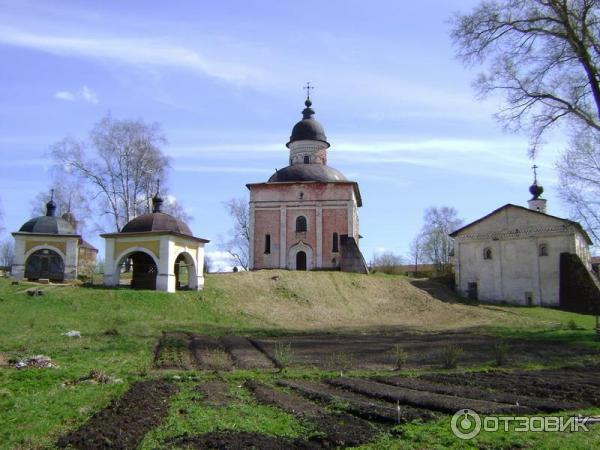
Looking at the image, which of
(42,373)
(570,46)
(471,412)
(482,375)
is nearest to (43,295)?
(42,373)

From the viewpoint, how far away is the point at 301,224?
3834 centimetres

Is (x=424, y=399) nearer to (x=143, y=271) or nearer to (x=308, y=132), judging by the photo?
(x=143, y=271)

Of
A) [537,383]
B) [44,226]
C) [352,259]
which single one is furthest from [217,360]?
[352,259]

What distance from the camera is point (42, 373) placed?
922cm

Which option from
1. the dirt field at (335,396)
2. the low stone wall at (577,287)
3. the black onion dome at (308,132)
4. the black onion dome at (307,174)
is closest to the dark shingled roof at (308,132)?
the black onion dome at (308,132)

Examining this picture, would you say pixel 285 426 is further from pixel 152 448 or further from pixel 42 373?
pixel 42 373

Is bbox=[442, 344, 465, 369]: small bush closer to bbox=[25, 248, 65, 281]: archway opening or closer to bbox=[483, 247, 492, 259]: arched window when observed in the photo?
bbox=[25, 248, 65, 281]: archway opening

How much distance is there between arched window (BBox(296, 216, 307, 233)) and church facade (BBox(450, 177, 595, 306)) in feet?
33.1

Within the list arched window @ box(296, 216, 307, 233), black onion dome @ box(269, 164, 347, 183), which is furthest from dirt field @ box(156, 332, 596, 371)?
black onion dome @ box(269, 164, 347, 183)

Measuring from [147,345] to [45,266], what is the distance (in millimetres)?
16375

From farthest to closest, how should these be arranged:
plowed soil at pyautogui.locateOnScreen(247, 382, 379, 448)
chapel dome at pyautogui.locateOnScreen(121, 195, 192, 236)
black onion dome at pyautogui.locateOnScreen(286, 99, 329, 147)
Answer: black onion dome at pyautogui.locateOnScreen(286, 99, 329, 147) < chapel dome at pyautogui.locateOnScreen(121, 195, 192, 236) < plowed soil at pyautogui.locateOnScreen(247, 382, 379, 448)

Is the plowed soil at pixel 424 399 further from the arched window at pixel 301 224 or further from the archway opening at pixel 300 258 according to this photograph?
the arched window at pixel 301 224

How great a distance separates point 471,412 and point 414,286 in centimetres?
2789

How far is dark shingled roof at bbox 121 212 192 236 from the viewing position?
24.3 m
